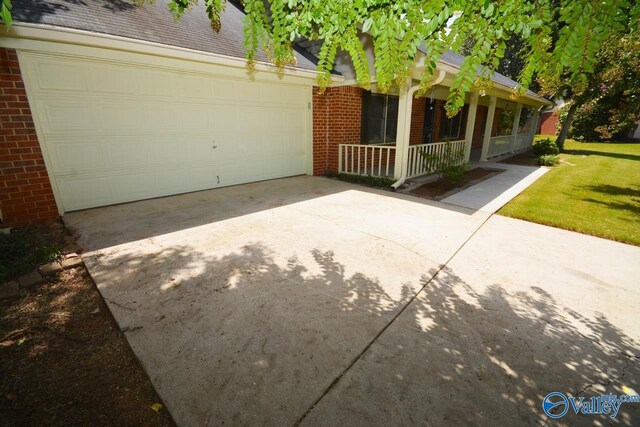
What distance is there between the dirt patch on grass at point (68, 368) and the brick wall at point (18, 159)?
2.58 meters

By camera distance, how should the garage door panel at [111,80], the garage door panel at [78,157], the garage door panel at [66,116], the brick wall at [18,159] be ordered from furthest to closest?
the garage door panel at [111,80], the garage door panel at [78,157], the garage door panel at [66,116], the brick wall at [18,159]

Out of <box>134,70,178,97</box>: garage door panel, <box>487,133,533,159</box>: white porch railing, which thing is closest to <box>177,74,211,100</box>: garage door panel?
<box>134,70,178,97</box>: garage door panel

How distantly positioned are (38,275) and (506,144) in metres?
17.9

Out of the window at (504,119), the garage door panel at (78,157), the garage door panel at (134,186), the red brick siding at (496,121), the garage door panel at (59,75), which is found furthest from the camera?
the red brick siding at (496,121)

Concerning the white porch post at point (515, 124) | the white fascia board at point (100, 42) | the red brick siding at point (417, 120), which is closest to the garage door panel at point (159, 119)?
the white fascia board at point (100, 42)

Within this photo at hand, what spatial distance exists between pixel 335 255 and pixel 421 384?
2.00m

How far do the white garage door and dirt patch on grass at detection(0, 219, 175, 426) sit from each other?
309 cm

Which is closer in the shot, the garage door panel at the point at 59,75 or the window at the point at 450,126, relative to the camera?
the garage door panel at the point at 59,75

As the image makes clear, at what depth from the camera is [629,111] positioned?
24.5 feet

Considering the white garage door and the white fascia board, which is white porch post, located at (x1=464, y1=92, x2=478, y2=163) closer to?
the white garage door

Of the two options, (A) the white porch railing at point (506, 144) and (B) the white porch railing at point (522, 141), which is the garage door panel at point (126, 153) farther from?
(B) the white porch railing at point (522, 141)

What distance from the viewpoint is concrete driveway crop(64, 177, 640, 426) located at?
6.15ft

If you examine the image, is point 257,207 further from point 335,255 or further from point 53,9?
point 53,9

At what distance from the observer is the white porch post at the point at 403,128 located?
22.4 feet
